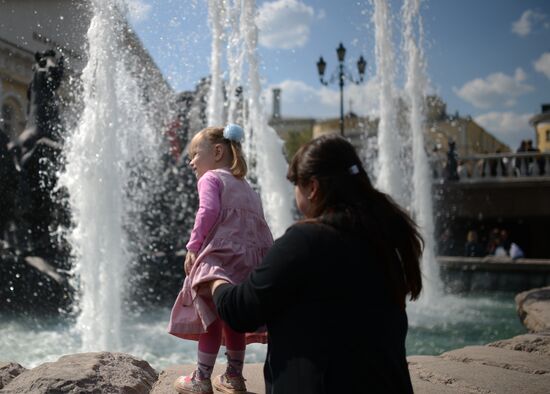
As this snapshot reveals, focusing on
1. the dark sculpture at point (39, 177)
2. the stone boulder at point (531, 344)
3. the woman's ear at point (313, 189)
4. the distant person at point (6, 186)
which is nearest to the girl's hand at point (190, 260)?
the woman's ear at point (313, 189)

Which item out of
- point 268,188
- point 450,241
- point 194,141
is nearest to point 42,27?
point 450,241

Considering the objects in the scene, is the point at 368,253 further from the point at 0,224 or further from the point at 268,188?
the point at 268,188

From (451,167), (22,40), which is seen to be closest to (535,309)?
(451,167)

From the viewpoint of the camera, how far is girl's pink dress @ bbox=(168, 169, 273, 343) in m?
2.26

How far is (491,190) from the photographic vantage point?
61.7 ft

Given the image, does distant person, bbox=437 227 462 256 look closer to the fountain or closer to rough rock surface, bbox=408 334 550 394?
the fountain

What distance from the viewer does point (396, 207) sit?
165cm

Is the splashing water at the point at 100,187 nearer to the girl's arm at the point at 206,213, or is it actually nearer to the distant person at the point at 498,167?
the girl's arm at the point at 206,213

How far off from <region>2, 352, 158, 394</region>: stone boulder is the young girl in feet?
0.77

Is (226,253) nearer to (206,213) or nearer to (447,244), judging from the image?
(206,213)

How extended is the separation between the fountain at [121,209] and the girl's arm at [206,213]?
236 centimetres

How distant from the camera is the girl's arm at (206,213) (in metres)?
2.38

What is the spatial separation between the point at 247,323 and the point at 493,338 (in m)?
5.55

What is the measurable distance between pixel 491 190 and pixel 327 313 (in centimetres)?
1840
